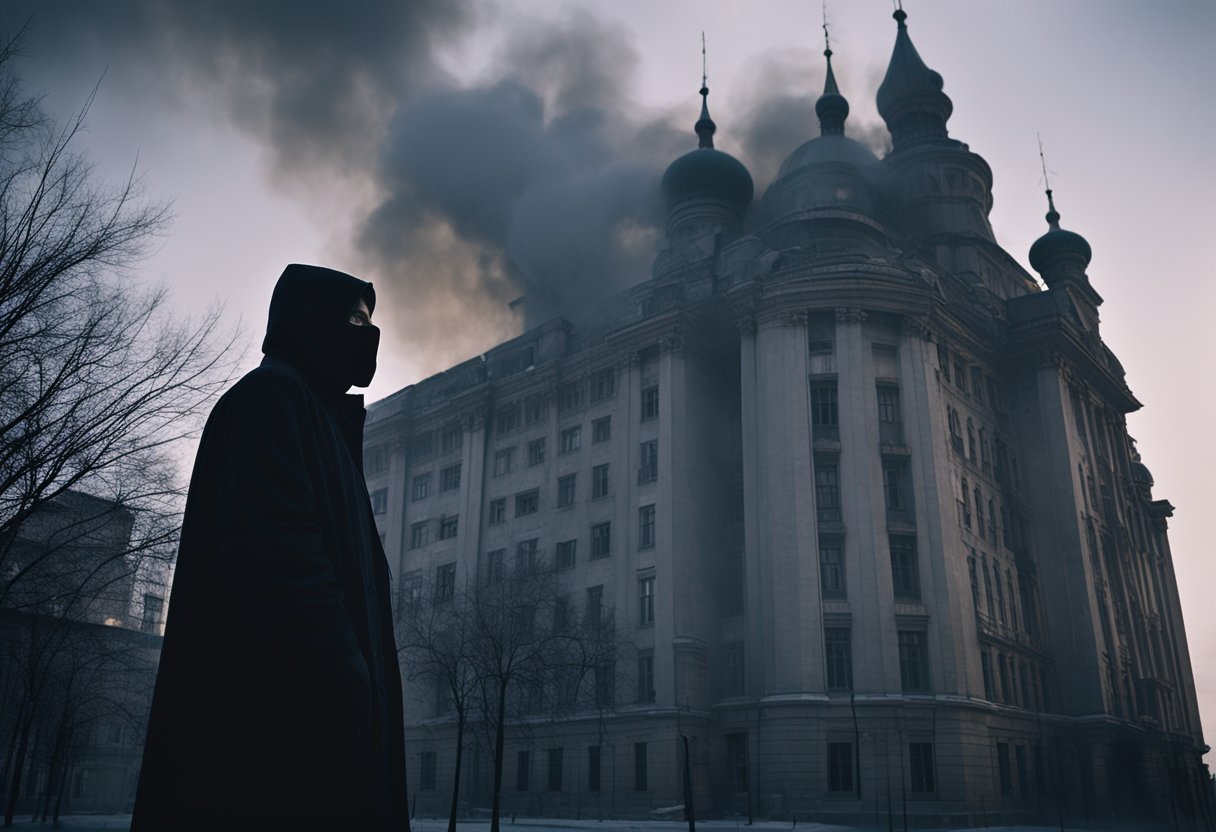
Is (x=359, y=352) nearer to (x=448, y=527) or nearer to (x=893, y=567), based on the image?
(x=893, y=567)

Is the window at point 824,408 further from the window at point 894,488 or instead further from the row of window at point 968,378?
the row of window at point 968,378

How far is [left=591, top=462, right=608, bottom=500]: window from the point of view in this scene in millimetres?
50250

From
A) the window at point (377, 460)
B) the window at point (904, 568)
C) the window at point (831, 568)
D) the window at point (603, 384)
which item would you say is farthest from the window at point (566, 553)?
the window at point (377, 460)

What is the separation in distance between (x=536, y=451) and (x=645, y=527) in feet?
34.3

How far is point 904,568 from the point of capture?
4300 centimetres

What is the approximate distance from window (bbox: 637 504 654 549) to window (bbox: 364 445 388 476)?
23.6 meters

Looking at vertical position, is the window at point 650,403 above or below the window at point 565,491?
above

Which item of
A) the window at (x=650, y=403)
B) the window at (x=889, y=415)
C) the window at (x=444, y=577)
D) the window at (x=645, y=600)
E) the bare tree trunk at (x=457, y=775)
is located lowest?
the bare tree trunk at (x=457, y=775)

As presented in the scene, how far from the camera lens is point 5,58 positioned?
12148mm

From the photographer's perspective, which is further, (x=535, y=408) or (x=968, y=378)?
(x=535, y=408)

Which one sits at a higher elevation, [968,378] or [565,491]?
[968,378]

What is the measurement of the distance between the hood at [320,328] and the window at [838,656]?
39.7m

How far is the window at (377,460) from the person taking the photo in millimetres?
64750

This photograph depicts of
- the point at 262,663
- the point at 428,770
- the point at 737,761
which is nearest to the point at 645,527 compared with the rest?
the point at 737,761
